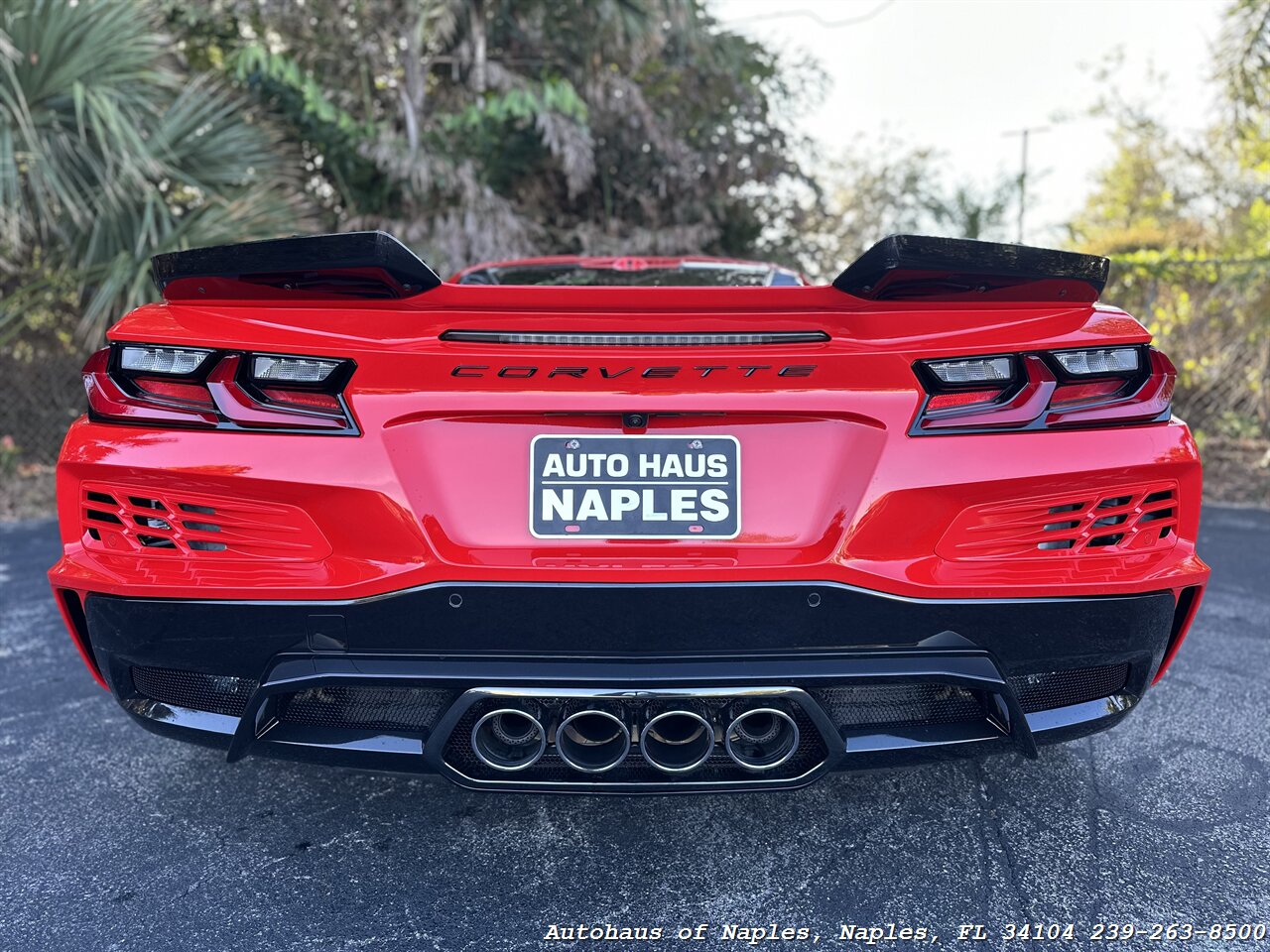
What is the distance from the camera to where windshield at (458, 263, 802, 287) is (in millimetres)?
2869

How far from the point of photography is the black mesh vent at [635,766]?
1.50 meters

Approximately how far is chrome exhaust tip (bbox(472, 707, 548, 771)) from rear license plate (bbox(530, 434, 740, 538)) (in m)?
0.33

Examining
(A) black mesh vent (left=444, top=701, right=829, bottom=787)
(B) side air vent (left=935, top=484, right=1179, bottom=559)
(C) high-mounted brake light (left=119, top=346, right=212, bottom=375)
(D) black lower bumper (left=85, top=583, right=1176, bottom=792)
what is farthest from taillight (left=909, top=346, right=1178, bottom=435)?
(C) high-mounted brake light (left=119, top=346, right=212, bottom=375)

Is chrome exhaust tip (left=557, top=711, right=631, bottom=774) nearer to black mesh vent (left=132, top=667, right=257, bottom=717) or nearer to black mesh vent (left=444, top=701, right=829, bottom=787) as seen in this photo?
black mesh vent (left=444, top=701, right=829, bottom=787)

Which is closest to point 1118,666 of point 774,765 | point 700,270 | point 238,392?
point 774,765

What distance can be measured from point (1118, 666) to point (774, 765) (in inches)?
27.5

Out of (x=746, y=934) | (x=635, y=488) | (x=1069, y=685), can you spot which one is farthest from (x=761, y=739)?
(x=1069, y=685)

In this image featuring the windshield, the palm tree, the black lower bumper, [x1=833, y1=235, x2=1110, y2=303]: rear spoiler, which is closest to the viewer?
the black lower bumper

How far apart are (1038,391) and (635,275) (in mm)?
1707

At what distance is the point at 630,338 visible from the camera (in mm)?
1574

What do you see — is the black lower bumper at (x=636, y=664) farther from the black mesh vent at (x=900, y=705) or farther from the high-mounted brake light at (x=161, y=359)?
the high-mounted brake light at (x=161, y=359)

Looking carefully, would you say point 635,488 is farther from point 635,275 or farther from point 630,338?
point 635,275

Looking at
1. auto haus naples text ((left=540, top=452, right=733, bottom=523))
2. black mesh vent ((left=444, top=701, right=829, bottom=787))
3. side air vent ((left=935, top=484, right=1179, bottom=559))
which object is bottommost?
black mesh vent ((left=444, top=701, right=829, bottom=787))

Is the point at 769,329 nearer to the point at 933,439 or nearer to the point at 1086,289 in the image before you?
the point at 933,439
